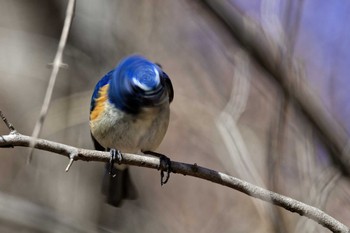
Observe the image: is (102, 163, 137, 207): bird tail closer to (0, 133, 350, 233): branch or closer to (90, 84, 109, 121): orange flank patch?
(90, 84, 109, 121): orange flank patch

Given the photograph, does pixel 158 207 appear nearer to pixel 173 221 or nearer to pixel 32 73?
pixel 173 221

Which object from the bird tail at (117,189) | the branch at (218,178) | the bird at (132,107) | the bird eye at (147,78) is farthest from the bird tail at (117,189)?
the branch at (218,178)

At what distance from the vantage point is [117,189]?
5.06 meters

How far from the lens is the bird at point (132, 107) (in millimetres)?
3998

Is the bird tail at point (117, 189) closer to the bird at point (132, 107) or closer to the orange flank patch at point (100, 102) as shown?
the bird at point (132, 107)

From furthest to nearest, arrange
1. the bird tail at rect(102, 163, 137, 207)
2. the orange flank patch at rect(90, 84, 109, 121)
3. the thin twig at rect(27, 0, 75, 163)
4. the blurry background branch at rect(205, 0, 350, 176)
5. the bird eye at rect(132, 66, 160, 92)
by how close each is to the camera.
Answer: the bird tail at rect(102, 163, 137, 207), the orange flank patch at rect(90, 84, 109, 121), the bird eye at rect(132, 66, 160, 92), the blurry background branch at rect(205, 0, 350, 176), the thin twig at rect(27, 0, 75, 163)

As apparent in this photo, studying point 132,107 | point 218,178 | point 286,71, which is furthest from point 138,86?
point 286,71

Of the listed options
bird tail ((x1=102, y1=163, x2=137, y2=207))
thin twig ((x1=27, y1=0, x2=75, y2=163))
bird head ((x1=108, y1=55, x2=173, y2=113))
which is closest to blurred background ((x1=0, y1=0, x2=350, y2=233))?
bird tail ((x1=102, y1=163, x2=137, y2=207))

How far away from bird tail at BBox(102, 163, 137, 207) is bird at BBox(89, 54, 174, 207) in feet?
1.56

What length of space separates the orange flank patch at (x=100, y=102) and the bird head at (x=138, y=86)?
82mm

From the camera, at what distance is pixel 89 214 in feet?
20.6

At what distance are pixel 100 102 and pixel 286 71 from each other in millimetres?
1720

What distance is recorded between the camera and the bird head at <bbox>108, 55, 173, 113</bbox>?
395cm

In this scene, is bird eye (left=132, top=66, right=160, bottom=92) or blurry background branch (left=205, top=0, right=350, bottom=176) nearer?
blurry background branch (left=205, top=0, right=350, bottom=176)
